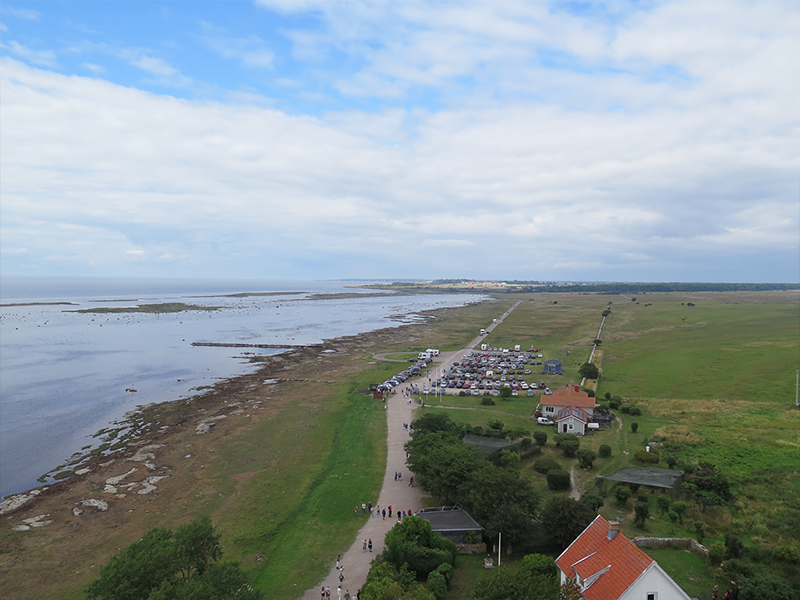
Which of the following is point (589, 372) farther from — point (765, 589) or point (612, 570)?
point (612, 570)

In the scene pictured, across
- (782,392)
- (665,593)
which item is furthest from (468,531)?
(782,392)

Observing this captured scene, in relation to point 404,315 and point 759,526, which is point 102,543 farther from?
point 404,315

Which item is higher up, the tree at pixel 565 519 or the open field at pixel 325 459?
the tree at pixel 565 519

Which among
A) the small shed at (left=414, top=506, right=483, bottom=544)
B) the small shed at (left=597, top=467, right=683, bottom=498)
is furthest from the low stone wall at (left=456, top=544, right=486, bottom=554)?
the small shed at (left=597, top=467, right=683, bottom=498)

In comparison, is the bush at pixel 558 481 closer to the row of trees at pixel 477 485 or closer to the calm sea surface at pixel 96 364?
the row of trees at pixel 477 485

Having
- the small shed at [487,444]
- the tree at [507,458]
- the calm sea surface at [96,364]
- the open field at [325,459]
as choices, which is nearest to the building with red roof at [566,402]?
the open field at [325,459]

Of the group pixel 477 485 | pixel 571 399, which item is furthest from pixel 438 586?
pixel 571 399

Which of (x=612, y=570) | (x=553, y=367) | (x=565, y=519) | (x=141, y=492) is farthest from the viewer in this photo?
(x=553, y=367)
